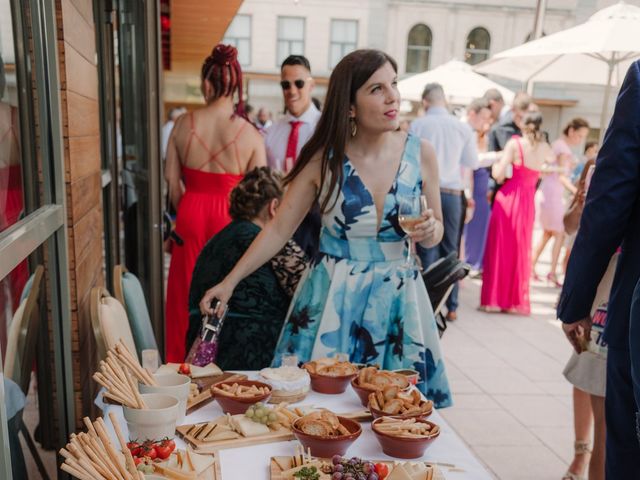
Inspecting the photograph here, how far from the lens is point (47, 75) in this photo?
1750 millimetres

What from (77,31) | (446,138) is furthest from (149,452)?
(446,138)

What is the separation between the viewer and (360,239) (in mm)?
2400

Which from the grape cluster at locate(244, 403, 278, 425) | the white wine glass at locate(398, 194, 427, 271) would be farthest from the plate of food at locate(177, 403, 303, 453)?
the white wine glass at locate(398, 194, 427, 271)

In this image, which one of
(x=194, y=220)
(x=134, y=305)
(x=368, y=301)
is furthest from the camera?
(x=194, y=220)

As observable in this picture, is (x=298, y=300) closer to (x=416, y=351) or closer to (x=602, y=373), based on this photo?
(x=416, y=351)

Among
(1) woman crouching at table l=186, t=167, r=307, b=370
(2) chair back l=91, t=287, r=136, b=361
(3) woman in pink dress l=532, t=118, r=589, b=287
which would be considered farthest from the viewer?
(3) woman in pink dress l=532, t=118, r=589, b=287

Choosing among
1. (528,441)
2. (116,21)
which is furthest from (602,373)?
(116,21)

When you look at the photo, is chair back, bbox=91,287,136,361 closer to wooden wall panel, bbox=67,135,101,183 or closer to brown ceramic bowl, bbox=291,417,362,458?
wooden wall panel, bbox=67,135,101,183

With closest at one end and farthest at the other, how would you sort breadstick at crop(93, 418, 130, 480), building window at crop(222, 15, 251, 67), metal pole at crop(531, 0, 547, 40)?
breadstick at crop(93, 418, 130, 480) → metal pole at crop(531, 0, 547, 40) → building window at crop(222, 15, 251, 67)

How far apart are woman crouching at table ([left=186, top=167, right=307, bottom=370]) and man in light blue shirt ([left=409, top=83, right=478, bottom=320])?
311cm

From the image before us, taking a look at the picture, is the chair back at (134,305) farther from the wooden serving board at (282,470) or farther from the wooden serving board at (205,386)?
the wooden serving board at (282,470)

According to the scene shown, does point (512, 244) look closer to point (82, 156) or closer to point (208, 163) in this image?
point (208, 163)

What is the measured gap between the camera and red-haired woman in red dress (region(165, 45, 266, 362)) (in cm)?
388

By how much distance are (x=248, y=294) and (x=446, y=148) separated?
3.51 metres
